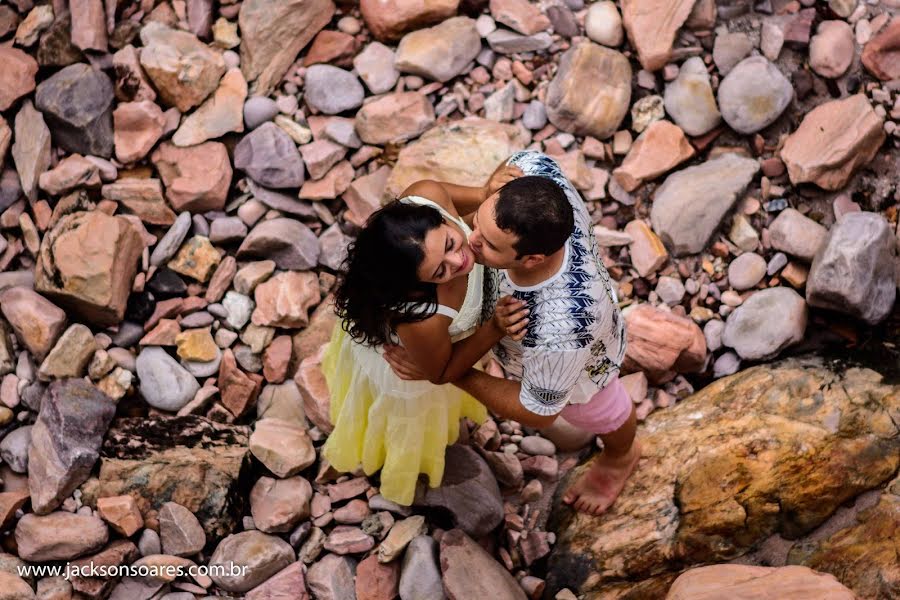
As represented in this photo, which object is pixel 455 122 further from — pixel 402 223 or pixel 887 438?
pixel 887 438

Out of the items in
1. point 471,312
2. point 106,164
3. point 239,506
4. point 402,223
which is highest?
point 402,223

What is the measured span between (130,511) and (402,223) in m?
1.68

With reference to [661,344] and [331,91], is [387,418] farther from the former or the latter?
[331,91]

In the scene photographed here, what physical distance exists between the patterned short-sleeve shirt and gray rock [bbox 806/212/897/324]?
125 centimetres

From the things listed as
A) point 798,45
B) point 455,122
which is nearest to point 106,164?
point 455,122

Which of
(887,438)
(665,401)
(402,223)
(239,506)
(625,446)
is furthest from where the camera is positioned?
(665,401)

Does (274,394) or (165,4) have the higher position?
(165,4)

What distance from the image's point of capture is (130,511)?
10.1 feet

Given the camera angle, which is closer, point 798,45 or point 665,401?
point 665,401

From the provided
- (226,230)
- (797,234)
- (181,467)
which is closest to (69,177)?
(226,230)

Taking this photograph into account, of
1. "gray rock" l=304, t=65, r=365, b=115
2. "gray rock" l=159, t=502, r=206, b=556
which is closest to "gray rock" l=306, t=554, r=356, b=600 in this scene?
"gray rock" l=159, t=502, r=206, b=556

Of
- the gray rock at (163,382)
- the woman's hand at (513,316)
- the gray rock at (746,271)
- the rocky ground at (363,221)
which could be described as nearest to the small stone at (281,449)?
the rocky ground at (363,221)

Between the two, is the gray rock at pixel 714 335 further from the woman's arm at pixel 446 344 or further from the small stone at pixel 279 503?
the small stone at pixel 279 503

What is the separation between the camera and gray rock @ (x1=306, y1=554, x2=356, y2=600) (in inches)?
118
